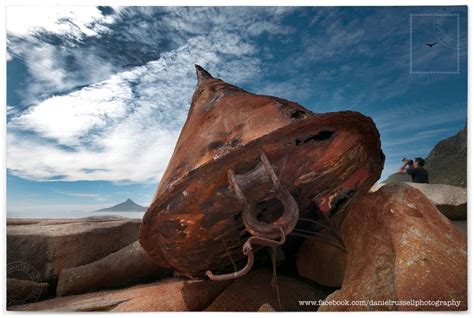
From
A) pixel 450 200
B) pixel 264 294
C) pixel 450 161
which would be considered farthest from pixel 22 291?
pixel 450 200

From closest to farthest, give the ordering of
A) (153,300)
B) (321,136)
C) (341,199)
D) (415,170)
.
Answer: (321,136) → (341,199) → (153,300) → (415,170)

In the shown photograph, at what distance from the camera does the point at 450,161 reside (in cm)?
279

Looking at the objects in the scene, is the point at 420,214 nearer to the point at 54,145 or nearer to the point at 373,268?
the point at 373,268

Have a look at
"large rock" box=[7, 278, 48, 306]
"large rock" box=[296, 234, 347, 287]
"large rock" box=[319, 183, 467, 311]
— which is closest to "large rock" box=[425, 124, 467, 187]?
"large rock" box=[319, 183, 467, 311]

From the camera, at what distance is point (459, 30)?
8.13 ft

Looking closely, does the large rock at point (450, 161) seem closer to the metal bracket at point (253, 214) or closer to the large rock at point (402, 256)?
the large rock at point (402, 256)

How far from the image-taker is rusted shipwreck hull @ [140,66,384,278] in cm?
161

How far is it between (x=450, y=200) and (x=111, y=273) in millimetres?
3500

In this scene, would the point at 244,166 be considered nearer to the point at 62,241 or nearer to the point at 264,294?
the point at 264,294

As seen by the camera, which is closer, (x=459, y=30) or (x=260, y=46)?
(x=459, y=30)

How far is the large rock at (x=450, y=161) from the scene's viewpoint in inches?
98.9

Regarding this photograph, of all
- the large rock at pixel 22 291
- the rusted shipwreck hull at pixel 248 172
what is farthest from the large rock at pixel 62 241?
the rusted shipwreck hull at pixel 248 172

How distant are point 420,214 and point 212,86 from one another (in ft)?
5.44

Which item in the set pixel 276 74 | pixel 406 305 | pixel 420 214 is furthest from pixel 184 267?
pixel 276 74
